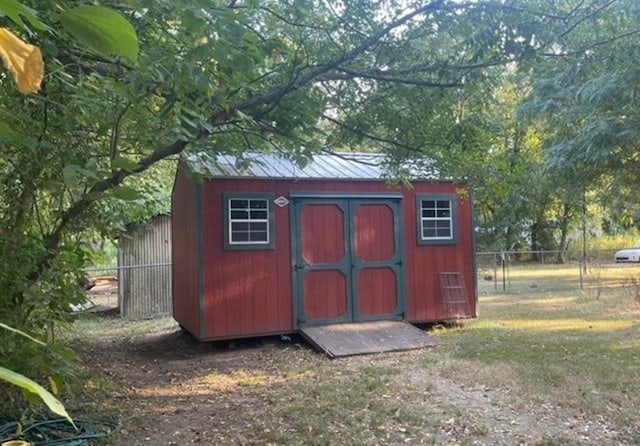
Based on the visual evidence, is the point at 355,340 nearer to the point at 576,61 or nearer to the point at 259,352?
the point at 259,352

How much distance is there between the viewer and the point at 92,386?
17.2 feet

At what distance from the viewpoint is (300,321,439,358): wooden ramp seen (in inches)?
272

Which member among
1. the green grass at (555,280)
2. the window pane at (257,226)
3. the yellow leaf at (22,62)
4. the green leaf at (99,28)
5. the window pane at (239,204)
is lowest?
the green grass at (555,280)

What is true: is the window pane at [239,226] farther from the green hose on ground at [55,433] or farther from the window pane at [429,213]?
the green hose on ground at [55,433]

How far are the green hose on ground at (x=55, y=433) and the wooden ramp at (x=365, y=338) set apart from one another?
10.9ft

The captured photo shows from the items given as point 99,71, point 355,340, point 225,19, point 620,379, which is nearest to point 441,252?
point 355,340

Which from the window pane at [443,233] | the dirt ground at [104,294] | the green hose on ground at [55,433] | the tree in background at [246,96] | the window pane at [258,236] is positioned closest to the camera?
the tree in background at [246,96]

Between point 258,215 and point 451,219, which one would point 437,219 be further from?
point 258,215

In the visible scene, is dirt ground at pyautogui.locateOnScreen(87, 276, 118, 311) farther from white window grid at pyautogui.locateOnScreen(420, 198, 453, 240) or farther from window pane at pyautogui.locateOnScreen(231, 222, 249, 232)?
white window grid at pyautogui.locateOnScreen(420, 198, 453, 240)

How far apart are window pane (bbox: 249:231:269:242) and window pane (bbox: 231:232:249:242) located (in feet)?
0.19

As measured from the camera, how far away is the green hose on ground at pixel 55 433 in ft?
10.8

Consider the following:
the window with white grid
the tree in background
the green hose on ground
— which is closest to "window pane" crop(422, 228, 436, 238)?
the window with white grid

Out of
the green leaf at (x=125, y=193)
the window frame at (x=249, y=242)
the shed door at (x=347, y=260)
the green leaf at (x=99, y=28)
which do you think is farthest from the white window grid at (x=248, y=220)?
the green leaf at (x=99, y=28)

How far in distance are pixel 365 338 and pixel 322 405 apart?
2.65 meters
